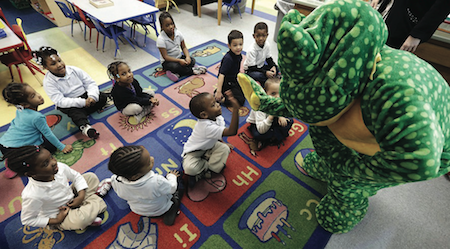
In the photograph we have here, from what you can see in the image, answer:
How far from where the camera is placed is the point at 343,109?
0.83 m

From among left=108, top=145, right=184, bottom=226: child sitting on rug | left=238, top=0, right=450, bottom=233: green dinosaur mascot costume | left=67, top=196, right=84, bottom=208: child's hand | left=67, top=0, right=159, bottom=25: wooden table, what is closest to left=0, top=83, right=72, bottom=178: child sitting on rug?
left=67, top=196, right=84, bottom=208: child's hand

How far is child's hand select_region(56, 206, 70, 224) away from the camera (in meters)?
1.44

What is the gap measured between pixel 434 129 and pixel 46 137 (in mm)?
2477

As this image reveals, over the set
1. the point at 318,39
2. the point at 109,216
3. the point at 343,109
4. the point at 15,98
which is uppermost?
the point at 318,39

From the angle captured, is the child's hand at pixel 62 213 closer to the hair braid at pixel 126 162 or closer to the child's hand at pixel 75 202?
the child's hand at pixel 75 202

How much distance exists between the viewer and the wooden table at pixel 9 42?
2410 mm

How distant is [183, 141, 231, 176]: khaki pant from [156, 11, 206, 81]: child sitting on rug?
59.6 inches

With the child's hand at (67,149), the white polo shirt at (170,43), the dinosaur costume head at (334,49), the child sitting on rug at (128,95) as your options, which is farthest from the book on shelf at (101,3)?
the dinosaur costume head at (334,49)

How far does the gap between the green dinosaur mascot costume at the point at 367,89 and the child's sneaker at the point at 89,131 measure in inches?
78.9

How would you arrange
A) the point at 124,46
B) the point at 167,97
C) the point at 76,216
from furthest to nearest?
the point at 124,46 → the point at 167,97 → the point at 76,216

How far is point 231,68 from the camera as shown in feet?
8.27

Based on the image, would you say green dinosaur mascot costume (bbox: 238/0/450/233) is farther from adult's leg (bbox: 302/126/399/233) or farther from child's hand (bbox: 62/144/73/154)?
child's hand (bbox: 62/144/73/154)

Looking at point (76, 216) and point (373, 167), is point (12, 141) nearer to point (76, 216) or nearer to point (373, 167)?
point (76, 216)

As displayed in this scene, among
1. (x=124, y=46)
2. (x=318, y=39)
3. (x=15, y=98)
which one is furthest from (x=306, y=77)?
(x=124, y=46)
